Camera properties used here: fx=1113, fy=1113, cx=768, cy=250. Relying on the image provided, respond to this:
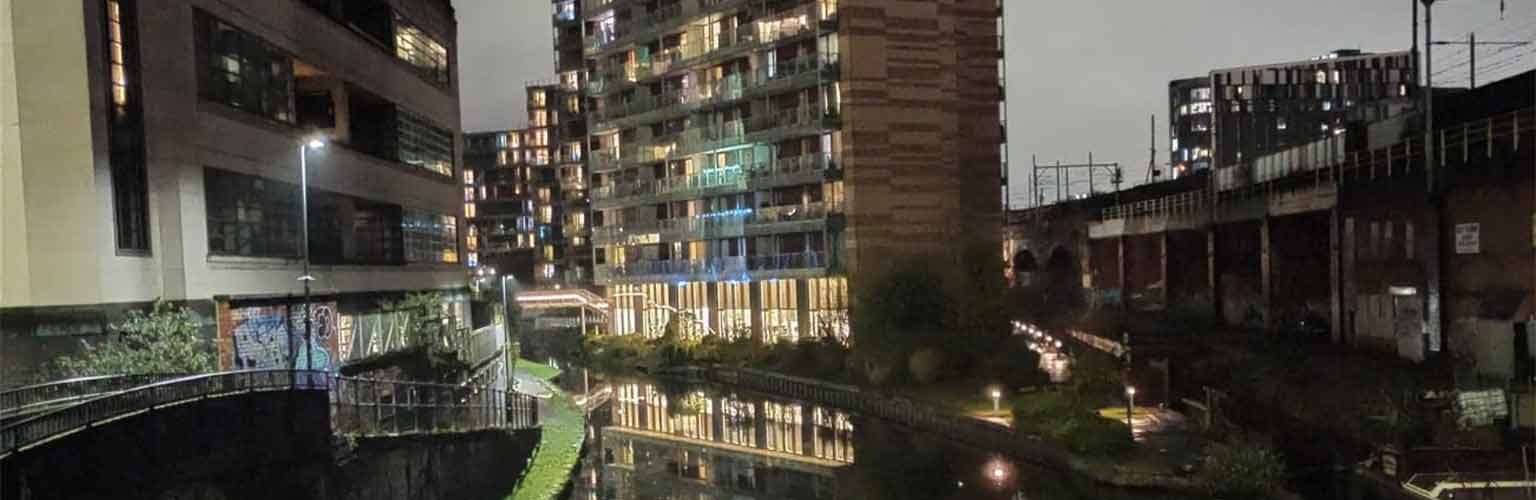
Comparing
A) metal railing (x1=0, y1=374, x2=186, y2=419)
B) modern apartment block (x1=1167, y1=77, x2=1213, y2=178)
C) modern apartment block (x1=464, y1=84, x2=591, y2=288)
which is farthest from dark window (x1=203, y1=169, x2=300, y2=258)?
modern apartment block (x1=1167, y1=77, x2=1213, y2=178)

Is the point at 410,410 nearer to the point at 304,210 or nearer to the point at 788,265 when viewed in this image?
the point at 304,210

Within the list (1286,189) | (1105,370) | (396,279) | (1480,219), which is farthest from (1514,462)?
(396,279)

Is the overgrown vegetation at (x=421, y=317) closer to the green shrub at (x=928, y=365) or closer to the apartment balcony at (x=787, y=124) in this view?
the green shrub at (x=928, y=365)

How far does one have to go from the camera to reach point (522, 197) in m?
160

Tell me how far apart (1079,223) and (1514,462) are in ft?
185

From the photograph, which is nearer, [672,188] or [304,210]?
[304,210]

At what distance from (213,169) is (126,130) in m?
4.33

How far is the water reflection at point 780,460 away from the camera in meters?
35.4

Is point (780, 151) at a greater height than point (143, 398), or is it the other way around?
point (780, 151)

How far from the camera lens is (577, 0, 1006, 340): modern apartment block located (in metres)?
66.4

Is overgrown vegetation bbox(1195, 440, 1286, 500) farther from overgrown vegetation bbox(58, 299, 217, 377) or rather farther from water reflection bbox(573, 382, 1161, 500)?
overgrown vegetation bbox(58, 299, 217, 377)

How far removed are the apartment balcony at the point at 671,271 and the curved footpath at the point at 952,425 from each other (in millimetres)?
7609

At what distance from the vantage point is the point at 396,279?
46.0 m

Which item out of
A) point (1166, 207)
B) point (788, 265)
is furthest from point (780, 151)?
point (1166, 207)
